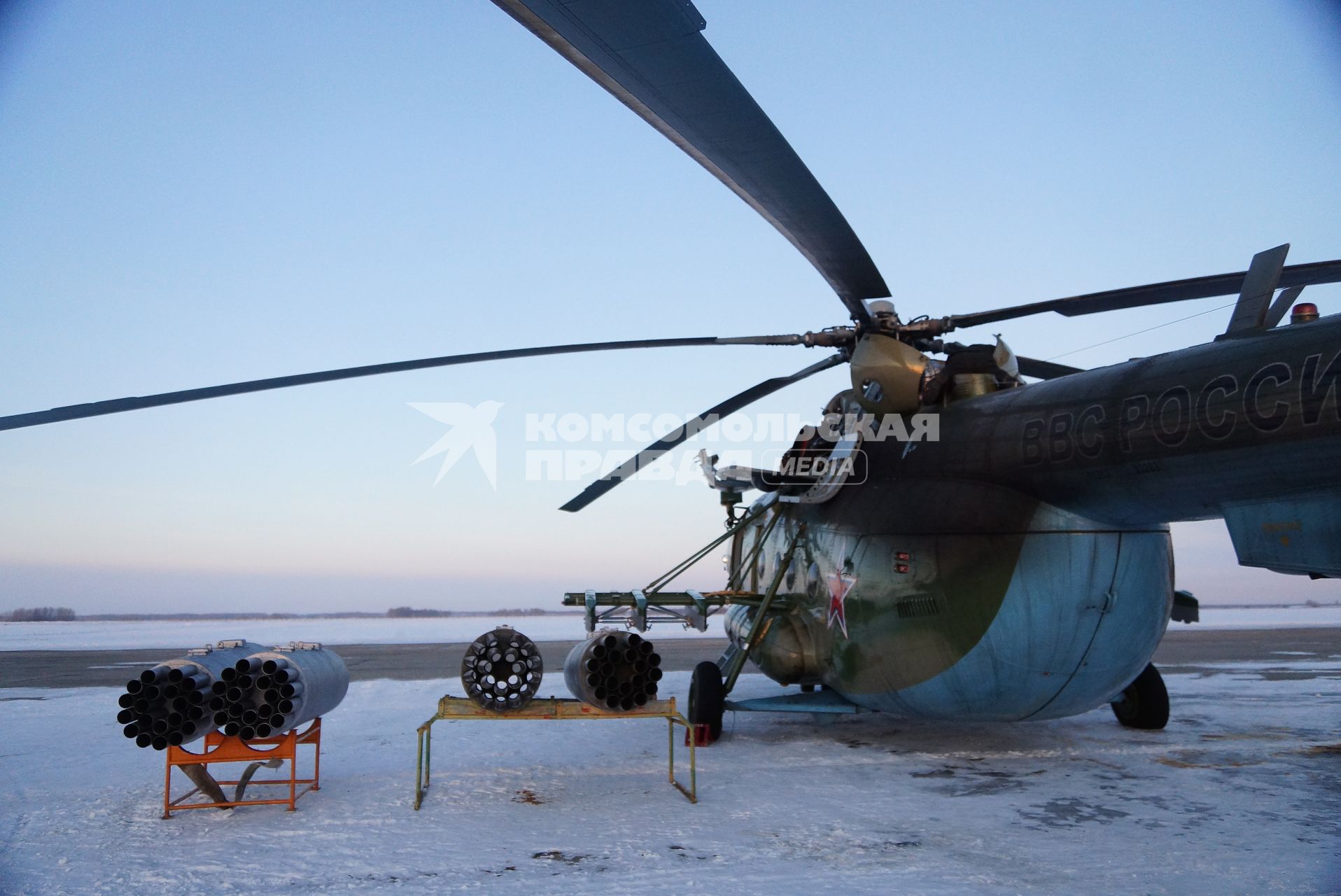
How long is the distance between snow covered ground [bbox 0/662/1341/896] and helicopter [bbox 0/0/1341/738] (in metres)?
0.92

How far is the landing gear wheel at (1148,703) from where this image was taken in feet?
33.0

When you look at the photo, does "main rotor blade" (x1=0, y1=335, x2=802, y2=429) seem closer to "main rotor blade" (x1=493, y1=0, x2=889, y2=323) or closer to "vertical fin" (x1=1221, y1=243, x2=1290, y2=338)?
"main rotor blade" (x1=493, y1=0, x2=889, y2=323)

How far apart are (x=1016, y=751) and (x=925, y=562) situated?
9.71 ft

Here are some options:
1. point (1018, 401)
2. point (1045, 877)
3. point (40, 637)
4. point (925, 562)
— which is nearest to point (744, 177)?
point (1018, 401)

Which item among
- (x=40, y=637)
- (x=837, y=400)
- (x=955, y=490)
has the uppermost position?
(x=837, y=400)

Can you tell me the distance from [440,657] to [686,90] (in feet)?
72.4

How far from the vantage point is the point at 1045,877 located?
16.4ft

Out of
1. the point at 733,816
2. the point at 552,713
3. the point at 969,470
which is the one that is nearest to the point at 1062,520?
the point at 969,470

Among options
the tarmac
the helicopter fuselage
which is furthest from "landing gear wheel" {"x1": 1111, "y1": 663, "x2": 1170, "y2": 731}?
the tarmac

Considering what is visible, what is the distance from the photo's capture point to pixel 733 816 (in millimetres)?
6488

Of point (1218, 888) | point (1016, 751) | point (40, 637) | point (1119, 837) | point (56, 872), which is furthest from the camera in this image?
point (40, 637)

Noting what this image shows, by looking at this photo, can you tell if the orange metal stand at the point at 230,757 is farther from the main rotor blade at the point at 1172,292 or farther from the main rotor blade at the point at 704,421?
the main rotor blade at the point at 1172,292

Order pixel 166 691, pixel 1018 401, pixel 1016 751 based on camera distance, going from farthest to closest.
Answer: pixel 1016 751 < pixel 1018 401 < pixel 166 691

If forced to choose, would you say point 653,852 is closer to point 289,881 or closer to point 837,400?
point 289,881
